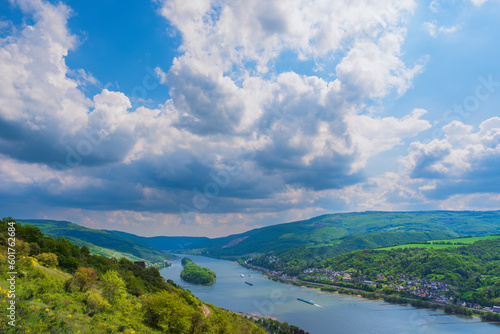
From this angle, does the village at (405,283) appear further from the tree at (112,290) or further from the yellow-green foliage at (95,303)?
the yellow-green foliage at (95,303)

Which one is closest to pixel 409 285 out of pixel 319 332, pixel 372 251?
pixel 372 251

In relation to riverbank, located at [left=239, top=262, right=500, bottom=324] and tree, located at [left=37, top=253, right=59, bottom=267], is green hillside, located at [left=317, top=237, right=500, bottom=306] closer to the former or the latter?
riverbank, located at [left=239, top=262, right=500, bottom=324]

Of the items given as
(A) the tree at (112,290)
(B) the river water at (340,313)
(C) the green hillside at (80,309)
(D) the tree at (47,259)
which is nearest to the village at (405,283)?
(B) the river water at (340,313)

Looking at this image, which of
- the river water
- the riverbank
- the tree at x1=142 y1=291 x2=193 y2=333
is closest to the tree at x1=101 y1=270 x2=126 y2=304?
the tree at x1=142 y1=291 x2=193 y2=333

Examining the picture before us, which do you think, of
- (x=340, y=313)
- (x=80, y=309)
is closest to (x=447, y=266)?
(x=340, y=313)

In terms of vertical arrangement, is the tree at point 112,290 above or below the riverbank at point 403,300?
above

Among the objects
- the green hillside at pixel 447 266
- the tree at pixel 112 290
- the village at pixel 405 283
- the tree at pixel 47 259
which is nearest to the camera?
the tree at pixel 112 290

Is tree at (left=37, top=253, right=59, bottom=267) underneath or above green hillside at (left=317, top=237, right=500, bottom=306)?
above

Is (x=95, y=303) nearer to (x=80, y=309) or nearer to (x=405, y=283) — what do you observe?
(x=80, y=309)

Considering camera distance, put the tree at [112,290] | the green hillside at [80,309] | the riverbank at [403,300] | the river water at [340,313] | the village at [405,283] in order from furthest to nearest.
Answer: the village at [405,283] < the riverbank at [403,300] < the river water at [340,313] < the tree at [112,290] < the green hillside at [80,309]
